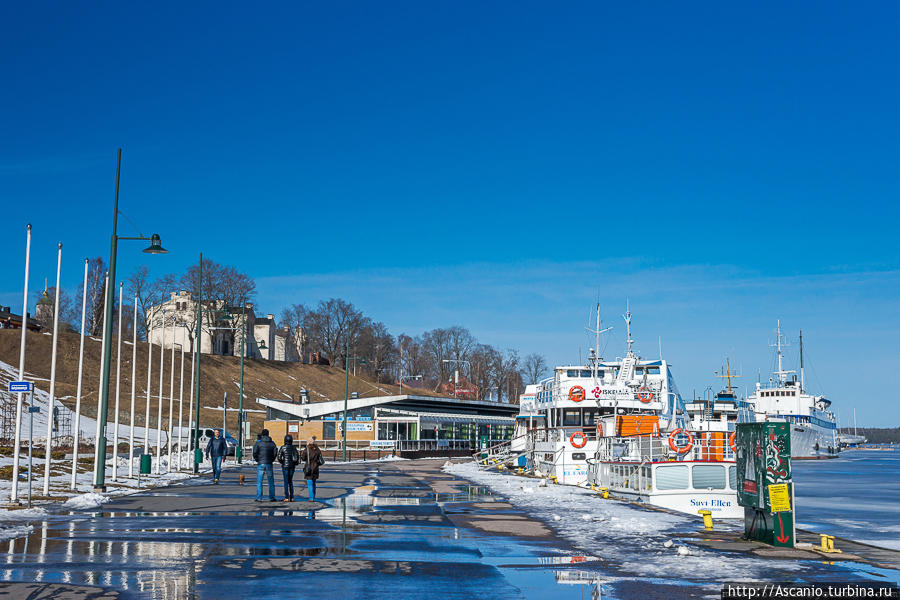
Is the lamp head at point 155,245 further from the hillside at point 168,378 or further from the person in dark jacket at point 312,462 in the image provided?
the hillside at point 168,378

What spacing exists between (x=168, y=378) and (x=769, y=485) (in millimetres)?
102239

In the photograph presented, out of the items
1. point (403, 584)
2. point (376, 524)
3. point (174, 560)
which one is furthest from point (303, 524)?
point (403, 584)

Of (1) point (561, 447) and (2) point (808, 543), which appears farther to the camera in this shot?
(1) point (561, 447)

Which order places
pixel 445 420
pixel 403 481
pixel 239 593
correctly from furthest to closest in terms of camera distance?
pixel 445 420 < pixel 403 481 < pixel 239 593

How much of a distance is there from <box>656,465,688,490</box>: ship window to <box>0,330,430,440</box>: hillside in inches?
2419

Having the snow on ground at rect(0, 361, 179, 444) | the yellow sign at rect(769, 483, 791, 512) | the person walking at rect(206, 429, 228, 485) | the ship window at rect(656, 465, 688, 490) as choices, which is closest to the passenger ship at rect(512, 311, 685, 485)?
the ship window at rect(656, 465, 688, 490)

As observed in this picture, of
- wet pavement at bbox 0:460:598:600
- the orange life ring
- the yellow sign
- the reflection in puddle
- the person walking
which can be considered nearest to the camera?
wet pavement at bbox 0:460:598:600

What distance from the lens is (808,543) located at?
1507 centimetres

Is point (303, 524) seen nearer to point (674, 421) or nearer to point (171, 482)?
point (171, 482)

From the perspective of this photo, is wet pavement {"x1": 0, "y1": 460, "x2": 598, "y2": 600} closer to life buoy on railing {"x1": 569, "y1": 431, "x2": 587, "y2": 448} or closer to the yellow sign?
the yellow sign

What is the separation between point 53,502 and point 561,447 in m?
28.5

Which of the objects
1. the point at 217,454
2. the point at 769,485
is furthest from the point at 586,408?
the point at 769,485

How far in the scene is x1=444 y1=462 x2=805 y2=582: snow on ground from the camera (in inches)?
479

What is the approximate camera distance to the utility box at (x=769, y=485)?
14383mm
